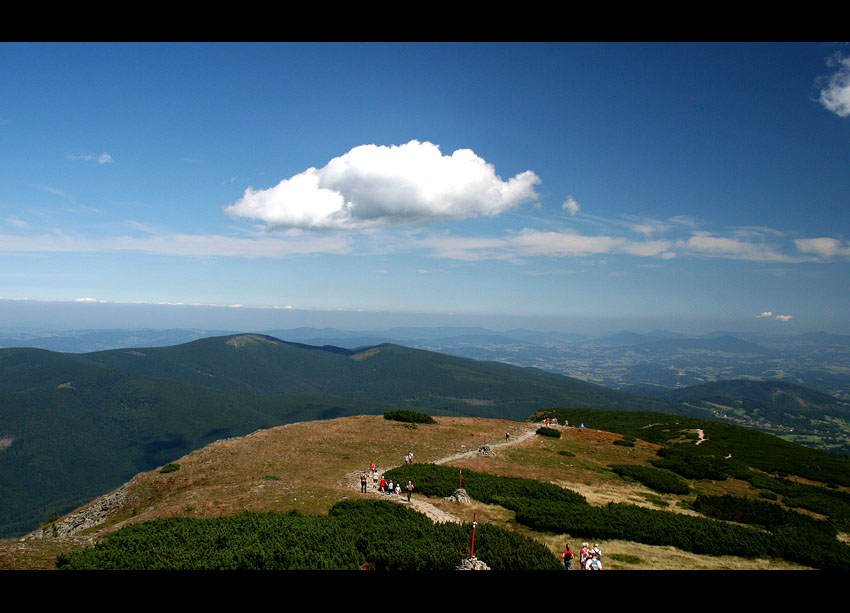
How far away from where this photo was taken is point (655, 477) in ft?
122

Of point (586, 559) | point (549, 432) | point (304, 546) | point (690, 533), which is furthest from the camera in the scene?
point (549, 432)

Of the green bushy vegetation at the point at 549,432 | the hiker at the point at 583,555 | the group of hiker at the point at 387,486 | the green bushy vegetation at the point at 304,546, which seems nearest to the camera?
the green bushy vegetation at the point at 304,546

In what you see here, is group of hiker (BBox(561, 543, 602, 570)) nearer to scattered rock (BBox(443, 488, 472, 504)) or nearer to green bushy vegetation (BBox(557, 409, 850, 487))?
scattered rock (BBox(443, 488, 472, 504))

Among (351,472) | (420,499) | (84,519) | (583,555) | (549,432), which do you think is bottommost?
(549,432)

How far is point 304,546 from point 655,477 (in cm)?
3406

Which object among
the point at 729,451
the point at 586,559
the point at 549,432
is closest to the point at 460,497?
the point at 586,559

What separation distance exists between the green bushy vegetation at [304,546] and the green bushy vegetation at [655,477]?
22330mm

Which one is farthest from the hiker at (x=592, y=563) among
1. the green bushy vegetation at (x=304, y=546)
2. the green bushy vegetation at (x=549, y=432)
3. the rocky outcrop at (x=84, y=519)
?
the green bushy vegetation at (x=549, y=432)

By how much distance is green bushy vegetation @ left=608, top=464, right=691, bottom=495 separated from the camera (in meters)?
35.2

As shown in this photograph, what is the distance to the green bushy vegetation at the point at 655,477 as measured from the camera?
3522cm

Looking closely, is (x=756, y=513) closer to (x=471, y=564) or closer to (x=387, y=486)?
(x=471, y=564)

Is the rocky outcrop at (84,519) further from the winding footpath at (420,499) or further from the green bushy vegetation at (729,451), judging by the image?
the green bushy vegetation at (729,451)

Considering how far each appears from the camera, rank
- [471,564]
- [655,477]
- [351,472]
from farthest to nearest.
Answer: [655,477], [351,472], [471,564]

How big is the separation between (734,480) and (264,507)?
45199mm
